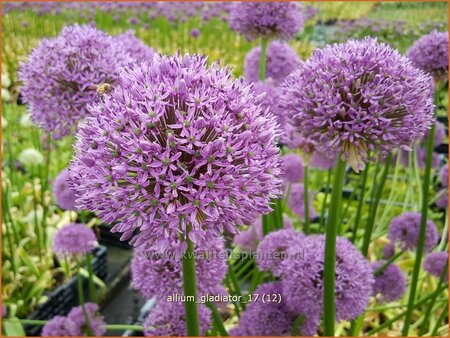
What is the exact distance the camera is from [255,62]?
207 cm

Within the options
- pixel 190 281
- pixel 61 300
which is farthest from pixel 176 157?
pixel 61 300

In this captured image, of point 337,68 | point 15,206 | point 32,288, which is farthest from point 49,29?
point 337,68

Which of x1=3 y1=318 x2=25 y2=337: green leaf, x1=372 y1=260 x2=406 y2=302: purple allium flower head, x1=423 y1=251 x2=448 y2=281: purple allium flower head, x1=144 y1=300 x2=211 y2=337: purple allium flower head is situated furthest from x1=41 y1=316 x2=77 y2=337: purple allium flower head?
x1=423 y1=251 x2=448 y2=281: purple allium flower head

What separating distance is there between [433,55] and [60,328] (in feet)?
4.97

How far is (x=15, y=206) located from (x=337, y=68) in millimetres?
2701

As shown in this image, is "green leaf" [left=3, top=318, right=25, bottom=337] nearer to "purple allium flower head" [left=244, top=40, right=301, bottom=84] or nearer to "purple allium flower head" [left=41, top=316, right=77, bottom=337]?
"purple allium flower head" [left=41, top=316, right=77, bottom=337]

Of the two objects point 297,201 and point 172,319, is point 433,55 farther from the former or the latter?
point 172,319

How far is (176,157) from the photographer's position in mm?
749

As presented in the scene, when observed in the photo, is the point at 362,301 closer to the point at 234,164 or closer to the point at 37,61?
the point at 234,164

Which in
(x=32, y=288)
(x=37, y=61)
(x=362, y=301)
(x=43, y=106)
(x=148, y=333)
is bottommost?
(x=32, y=288)

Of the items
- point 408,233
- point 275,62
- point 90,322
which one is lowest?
point 90,322

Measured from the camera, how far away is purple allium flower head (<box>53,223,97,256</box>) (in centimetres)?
170

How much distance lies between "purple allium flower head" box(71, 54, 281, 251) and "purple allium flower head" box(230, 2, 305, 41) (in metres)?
1.16

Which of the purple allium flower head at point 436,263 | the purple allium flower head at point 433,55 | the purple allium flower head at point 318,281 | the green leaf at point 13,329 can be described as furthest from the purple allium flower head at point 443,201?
the green leaf at point 13,329
